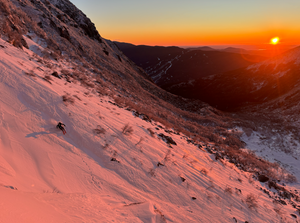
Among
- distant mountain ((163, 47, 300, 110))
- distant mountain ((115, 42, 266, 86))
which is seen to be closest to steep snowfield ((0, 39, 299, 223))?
distant mountain ((163, 47, 300, 110))

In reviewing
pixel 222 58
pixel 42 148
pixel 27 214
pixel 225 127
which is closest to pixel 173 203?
pixel 27 214

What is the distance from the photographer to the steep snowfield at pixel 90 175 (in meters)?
2.34

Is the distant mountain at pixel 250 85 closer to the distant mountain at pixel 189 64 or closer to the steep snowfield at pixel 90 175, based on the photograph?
the distant mountain at pixel 189 64

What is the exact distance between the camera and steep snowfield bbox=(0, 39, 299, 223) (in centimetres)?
234

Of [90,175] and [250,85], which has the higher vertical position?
[250,85]

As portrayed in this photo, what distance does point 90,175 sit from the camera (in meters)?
3.20

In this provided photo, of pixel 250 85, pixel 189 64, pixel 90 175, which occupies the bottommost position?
pixel 90 175

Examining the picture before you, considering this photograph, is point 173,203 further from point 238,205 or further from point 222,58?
point 222,58

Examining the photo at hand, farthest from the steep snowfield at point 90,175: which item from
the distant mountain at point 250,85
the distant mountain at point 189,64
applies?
the distant mountain at point 189,64

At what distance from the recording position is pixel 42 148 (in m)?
3.12

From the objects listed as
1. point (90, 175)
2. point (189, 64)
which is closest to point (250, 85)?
point (90, 175)

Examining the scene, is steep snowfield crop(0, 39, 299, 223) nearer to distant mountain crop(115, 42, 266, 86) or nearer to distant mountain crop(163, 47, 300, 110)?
distant mountain crop(163, 47, 300, 110)

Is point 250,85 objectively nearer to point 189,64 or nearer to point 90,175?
point 90,175

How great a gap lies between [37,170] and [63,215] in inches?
43.9
